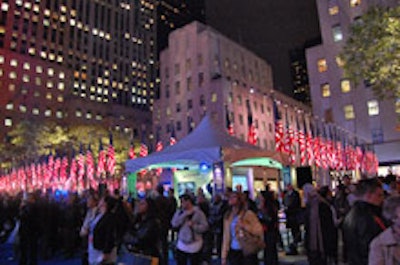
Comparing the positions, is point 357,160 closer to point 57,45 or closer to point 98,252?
point 98,252

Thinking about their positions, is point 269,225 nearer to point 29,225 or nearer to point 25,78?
point 29,225

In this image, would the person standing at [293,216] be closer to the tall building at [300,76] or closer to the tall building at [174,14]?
the tall building at [174,14]

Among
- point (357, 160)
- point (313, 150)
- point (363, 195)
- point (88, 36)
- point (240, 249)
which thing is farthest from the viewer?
point (88, 36)

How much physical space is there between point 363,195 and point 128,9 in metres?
124

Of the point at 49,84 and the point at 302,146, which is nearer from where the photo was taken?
the point at 302,146

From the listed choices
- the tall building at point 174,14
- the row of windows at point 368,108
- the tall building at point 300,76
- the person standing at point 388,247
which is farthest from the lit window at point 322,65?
the tall building at point 300,76

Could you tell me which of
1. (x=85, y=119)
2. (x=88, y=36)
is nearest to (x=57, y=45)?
(x=88, y=36)

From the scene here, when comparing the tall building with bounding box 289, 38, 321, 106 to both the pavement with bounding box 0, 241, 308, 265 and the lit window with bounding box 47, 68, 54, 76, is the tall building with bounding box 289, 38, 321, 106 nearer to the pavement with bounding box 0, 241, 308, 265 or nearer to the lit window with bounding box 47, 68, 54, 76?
the lit window with bounding box 47, 68, 54, 76

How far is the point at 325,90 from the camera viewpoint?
140ft

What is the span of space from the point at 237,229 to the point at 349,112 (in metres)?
40.1

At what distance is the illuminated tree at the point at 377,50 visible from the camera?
13.4 meters

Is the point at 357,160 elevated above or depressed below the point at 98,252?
above

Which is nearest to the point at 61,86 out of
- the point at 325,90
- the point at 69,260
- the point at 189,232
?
the point at 325,90

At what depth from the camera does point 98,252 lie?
18.1ft
